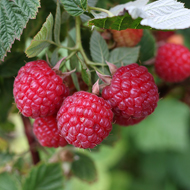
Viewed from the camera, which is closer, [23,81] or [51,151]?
[23,81]

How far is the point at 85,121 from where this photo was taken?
23.4 inches

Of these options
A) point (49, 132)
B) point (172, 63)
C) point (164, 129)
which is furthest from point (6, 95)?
point (164, 129)

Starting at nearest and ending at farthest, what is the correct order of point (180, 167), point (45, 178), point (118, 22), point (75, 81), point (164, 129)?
point (118, 22) → point (75, 81) → point (45, 178) → point (164, 129) → point (180, 167)

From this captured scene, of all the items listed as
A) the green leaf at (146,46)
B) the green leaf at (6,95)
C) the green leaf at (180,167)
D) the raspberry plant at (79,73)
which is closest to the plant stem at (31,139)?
the raspberry plant at (79,73)

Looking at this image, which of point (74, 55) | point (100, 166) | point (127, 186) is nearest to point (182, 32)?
point (74, 55)

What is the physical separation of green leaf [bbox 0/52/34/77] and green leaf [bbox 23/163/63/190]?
41 centimetres

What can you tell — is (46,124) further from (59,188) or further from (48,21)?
(59,188)

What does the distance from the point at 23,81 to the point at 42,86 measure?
0.17ft

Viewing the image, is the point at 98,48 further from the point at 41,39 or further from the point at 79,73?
the point at 41,39

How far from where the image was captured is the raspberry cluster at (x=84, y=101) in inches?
23.6

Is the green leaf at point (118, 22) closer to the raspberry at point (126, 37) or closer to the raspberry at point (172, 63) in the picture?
the raspberry at point (126, 37)

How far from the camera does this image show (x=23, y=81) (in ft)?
2.07

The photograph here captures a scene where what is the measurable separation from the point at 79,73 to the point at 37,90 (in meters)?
0.17

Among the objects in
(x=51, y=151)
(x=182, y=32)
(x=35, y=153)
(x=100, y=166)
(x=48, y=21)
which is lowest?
(x=100, y=166)
